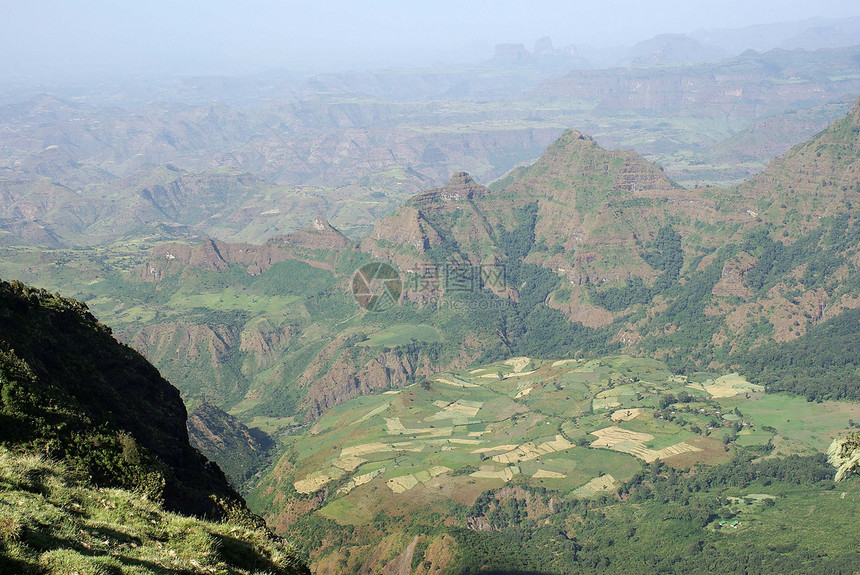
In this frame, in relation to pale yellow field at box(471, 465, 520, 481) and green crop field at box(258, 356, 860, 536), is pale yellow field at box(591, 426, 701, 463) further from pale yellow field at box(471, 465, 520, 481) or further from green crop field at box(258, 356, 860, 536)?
pale yellow field at box(471, 465, 520, 481)

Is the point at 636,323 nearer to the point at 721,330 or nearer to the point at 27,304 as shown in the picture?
the point at 721,330

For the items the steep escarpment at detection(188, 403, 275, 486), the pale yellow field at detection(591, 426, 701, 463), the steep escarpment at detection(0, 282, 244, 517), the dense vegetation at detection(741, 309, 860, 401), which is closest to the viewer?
the steep escarpment at detection(0, 282, 244, 517)

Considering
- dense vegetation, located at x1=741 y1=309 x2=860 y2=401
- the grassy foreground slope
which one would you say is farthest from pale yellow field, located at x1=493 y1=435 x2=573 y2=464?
the grassy foreground slope

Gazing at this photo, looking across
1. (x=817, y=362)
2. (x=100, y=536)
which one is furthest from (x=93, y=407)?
(x=817, y=362)

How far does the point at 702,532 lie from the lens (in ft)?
313

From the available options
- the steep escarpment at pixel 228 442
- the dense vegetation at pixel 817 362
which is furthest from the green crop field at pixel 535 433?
the steep escarpment at pixel 228 442

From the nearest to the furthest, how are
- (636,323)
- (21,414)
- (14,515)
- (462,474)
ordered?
(14,515), (21,414), (462,474), (636,323)

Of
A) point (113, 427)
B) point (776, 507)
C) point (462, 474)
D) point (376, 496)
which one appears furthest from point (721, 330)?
point (113, 427)

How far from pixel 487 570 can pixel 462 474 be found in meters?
30.8

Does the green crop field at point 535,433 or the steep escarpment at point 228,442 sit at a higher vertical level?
the green crop field at point 535,433

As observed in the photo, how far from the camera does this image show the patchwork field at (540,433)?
112 meters

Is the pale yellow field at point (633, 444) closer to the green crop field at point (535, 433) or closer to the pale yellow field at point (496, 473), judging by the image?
the green crop field at point (535, 433)

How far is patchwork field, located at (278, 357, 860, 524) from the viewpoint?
368 ft

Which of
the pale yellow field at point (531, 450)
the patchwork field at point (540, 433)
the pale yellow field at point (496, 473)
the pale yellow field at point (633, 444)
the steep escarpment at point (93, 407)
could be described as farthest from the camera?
the pale yellow field at point (531, 450)
